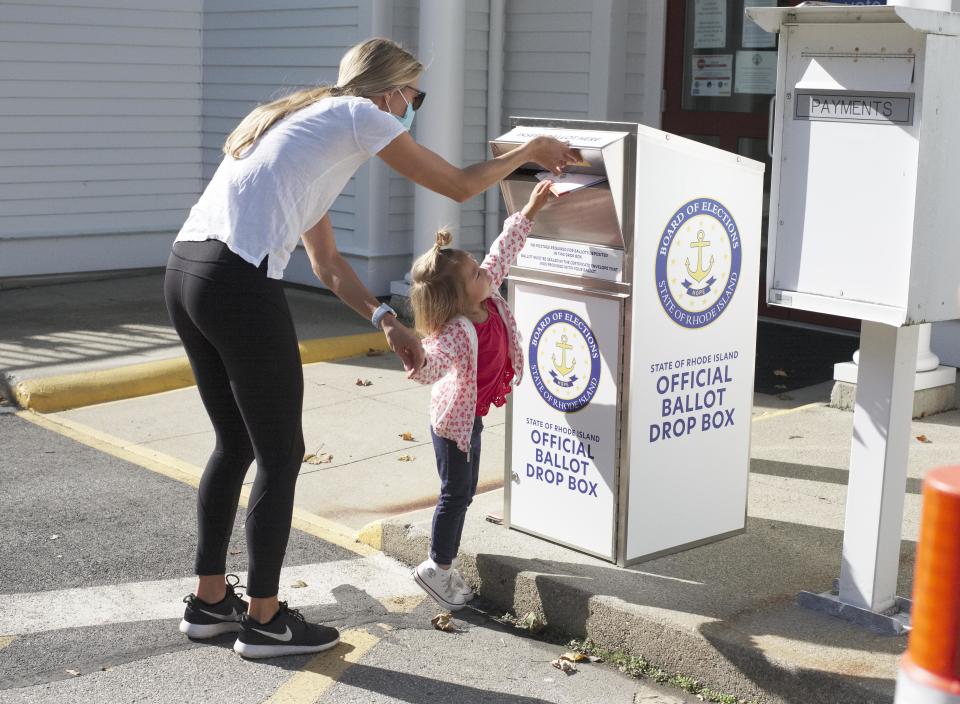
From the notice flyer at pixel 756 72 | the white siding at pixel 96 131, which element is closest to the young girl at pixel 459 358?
the notice flyer at pixel 756 72

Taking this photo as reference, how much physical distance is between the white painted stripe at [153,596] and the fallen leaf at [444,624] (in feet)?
0.87

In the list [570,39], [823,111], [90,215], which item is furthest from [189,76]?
[823,111]

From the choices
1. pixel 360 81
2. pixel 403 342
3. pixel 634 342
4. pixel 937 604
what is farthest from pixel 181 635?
pixel 937 604

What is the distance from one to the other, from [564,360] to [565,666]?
1045 mm

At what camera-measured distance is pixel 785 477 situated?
17.5 feet

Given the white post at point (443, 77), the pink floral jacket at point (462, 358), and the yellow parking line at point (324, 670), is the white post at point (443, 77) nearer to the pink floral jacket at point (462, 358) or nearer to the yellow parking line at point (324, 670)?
the pink floral jacket at point (462, 358)

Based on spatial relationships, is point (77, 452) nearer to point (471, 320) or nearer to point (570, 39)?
point (471, 320)

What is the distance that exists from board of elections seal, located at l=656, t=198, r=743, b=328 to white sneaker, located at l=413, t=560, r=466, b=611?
1156 millimetres

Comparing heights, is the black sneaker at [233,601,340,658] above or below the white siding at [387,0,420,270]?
below

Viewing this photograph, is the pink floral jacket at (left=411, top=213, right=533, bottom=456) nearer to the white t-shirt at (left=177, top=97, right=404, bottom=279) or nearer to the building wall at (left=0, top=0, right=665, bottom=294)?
the white t-shirt at (left=177, top=97, right=404, bottom=279)

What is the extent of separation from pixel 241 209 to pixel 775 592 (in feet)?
6.86

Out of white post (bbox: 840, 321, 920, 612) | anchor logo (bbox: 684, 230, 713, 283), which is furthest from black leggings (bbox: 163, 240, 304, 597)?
white post (bbox: 840, 321, 920, 612)

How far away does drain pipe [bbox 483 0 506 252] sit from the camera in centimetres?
991

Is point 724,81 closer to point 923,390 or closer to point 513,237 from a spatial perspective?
point 923,390
